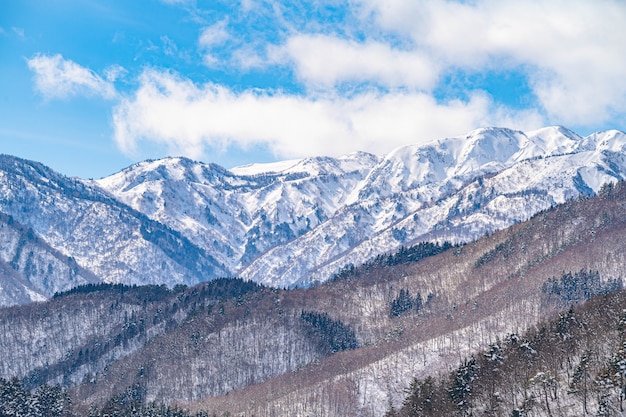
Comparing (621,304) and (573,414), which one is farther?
(621,304)

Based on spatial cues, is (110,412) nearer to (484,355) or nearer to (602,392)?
(484,355)

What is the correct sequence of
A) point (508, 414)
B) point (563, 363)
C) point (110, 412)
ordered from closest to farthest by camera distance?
point (508, 414)
point (563, 363)
point (110, 412)

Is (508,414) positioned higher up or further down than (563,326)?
further down

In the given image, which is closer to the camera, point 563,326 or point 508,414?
point 508,414

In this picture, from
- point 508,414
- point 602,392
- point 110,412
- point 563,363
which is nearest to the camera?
point 602,392

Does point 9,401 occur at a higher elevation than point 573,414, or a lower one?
higher

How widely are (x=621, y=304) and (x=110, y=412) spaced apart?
11754 centimetres

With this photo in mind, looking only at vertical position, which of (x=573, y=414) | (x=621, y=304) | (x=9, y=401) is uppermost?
(x=621, y=304)

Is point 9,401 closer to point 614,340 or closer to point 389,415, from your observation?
point 389,415

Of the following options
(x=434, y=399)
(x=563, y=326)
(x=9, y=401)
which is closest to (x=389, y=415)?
(x=434, y=399)

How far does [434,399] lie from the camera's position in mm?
173750

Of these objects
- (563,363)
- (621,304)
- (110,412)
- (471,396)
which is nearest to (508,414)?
(471,396)

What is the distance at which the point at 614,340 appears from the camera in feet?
544

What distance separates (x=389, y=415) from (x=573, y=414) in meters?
42.6
